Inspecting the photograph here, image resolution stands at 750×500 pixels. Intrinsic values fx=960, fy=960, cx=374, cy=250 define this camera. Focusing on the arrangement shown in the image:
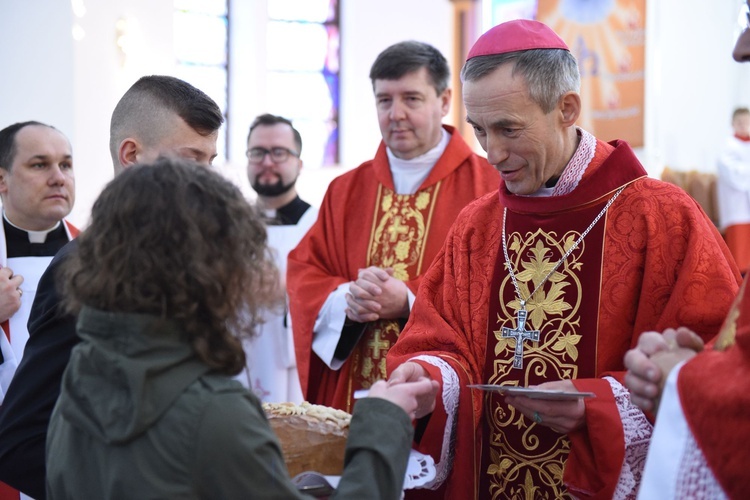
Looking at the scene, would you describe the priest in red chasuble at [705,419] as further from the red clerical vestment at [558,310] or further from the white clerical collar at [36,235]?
the white clerical collar at [36,235]

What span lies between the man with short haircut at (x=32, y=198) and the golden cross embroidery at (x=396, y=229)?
157cm

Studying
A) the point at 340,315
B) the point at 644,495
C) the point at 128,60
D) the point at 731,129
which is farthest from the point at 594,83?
the point at 644,495

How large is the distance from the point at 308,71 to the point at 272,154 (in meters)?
7.46

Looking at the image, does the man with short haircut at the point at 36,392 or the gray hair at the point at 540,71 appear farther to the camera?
the gray hair at the point at 540,71

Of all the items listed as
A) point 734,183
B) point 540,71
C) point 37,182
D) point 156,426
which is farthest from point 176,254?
point 734,183

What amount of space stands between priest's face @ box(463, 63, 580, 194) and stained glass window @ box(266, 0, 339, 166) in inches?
426

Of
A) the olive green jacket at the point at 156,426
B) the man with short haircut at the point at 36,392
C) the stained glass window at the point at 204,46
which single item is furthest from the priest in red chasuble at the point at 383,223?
the stained glass window at the point at 204,46

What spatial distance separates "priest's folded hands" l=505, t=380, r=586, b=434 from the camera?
2.52 meters

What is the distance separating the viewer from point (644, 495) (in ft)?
6.41

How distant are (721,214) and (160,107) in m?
11.3

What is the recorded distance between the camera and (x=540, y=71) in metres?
2.90

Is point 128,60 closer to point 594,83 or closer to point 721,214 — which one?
point 594,83

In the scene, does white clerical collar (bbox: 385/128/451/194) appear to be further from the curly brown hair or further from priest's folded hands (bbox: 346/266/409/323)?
the curly brown hair

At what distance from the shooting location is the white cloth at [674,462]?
73.7 inches
